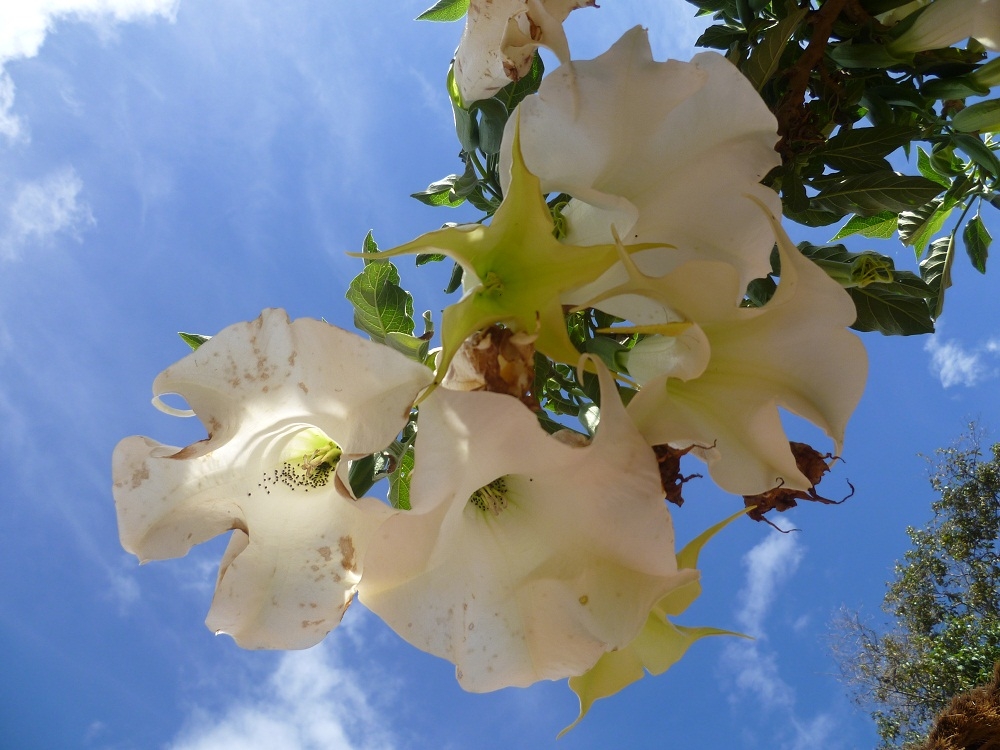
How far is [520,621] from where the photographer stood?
1.46 ft

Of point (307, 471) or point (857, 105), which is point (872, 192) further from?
point (307, 471)

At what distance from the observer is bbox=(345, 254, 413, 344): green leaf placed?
0.64 meters

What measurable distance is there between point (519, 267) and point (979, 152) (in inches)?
24.7

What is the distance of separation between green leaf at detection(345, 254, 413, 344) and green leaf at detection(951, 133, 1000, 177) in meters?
0.61

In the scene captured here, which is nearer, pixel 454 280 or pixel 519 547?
pixel 519 547

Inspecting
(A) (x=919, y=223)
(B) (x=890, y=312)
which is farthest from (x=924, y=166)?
(B) (x=890, y=312)

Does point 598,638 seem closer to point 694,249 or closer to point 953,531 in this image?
point 694,249

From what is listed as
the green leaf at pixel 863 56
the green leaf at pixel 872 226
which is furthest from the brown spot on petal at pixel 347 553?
the green leaf at pixel 872 226

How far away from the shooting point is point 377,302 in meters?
0.65

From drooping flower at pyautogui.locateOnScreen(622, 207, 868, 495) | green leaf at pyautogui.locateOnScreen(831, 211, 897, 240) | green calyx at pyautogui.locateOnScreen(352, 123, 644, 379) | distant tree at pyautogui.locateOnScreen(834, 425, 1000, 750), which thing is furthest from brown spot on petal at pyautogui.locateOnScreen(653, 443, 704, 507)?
distant tree at pyautogui.locateOnScreen(834, 425, 1000, 750)

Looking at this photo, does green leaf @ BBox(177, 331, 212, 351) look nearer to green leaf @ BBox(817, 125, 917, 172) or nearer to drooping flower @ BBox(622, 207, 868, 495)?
drooping flower @ BBox(622, 207, 868, 495)

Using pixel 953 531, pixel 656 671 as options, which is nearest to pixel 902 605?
pixel 953 531

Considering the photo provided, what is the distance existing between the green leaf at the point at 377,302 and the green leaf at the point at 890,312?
465 millimetres

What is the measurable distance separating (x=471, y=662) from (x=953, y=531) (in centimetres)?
474
